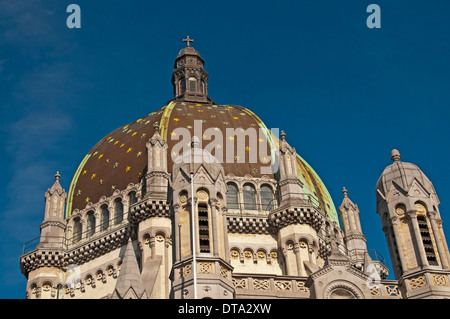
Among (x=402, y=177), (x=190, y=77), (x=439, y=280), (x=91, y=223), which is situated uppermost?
(x=190, y=77)

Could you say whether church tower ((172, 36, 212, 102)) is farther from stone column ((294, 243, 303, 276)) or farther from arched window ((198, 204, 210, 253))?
arched window ((198, 204, 210, 253))

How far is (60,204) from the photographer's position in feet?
211

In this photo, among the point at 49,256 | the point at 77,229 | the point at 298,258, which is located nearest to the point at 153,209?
the point at 49,256

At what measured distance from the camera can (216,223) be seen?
43.3 m

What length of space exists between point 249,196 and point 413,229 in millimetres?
19664

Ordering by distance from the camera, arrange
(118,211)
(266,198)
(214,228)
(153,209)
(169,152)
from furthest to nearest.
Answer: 1. (169,152)
2. (266,198)
3. (118,211)
4. (153,209)
5. (214,228)

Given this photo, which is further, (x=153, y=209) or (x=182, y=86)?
(x=182, y=86)

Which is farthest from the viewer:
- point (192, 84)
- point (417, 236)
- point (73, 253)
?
point (192, 84)

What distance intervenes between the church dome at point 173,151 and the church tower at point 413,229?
57.3ft

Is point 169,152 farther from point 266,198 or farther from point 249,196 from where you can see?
point 266,198

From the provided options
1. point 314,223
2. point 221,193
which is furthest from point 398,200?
point 314,223
